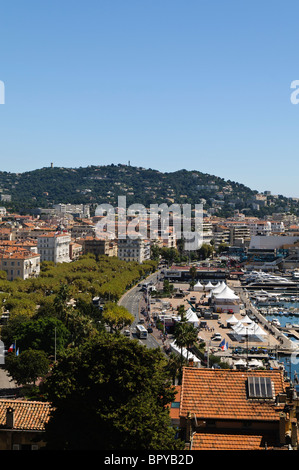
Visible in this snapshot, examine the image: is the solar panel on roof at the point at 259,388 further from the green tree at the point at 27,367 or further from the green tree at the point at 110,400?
the green tree at the point at 27,367

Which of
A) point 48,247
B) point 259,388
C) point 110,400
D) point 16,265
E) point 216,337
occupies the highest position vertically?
point 48,247

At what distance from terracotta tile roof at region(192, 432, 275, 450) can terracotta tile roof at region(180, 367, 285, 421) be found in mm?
384

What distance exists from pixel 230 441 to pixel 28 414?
255 inches

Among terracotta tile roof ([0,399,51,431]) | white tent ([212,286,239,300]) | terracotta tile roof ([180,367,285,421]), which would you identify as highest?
terracotta tile roof ([180,367,285,421])

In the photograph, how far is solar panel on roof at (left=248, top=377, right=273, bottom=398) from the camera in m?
14.2

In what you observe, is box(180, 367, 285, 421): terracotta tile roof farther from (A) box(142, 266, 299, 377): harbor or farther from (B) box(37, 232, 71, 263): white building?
(B) box(37, 232, 71, 263): white building

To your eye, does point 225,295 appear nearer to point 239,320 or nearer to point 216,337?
point 239,320

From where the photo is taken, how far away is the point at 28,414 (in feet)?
56.6

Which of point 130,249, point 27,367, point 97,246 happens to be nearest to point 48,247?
point 97,246

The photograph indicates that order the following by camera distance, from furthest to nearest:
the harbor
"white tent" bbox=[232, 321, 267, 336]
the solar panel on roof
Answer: "white tent" bbox=[232, 321, 267, 336]
the harbor
the solar panel on roof

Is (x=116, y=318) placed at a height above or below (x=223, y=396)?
below

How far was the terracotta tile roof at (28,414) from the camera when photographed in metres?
16.7

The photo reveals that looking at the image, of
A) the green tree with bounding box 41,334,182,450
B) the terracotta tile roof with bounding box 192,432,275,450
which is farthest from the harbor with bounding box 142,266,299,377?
the terracotta tile roof with bounding box 192,432,275,450
